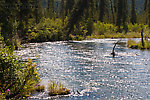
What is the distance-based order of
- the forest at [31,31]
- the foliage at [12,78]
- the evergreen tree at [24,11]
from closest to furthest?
the foliage at [12,78] < the forest at [31,31] < the evergreen tree at [24,11]

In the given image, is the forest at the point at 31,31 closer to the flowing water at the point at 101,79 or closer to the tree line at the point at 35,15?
the tree line at the point at 35,15

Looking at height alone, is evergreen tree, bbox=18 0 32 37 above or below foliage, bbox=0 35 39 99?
above

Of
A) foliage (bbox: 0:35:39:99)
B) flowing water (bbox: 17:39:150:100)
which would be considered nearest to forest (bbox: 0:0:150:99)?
foliage (bbox: 0:35:39:99)

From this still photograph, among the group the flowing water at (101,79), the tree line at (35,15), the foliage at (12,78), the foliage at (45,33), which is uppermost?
the tree line at (35,15)

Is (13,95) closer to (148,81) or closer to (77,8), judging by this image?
(148,81)

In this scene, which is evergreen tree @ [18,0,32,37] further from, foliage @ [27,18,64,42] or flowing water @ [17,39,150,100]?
flowing water @ [17,39,150,100]

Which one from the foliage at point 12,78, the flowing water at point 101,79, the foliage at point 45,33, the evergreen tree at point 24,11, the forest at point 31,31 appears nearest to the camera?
the foliage at point 12,78

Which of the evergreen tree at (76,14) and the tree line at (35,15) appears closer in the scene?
the tree line at (35,15)

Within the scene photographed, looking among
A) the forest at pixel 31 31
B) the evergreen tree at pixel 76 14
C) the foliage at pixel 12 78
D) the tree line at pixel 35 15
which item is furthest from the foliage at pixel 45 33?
the foliage at pixel 12 78

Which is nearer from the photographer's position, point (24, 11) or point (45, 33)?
point (45, 33)

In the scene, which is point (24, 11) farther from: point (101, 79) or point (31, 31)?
point (101, 79)

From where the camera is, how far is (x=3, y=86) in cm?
943

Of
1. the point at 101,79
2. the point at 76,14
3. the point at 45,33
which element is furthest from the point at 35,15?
the point at 101,79

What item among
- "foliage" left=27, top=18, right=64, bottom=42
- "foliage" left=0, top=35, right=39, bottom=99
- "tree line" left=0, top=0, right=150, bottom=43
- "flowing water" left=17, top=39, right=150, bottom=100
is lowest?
"flowing water" left=17, top=39, right=150, bottom=100
